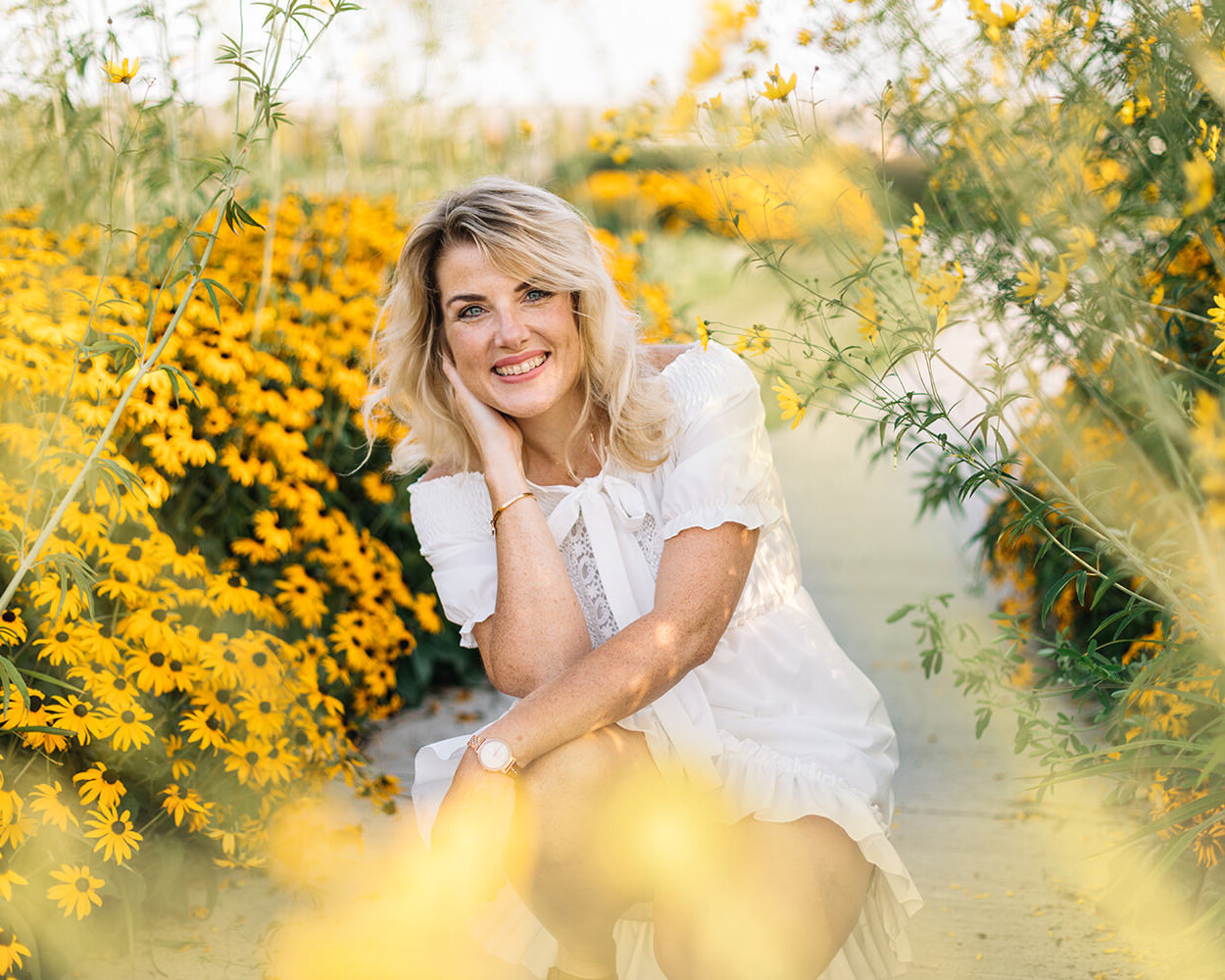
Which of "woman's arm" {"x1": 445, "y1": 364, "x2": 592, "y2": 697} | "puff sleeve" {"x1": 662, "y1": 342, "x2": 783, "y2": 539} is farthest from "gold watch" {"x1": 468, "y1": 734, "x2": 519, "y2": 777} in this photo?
"puff sleeve" {"x1": 662, "y1": 342, "x2": 783, "y2": 539}

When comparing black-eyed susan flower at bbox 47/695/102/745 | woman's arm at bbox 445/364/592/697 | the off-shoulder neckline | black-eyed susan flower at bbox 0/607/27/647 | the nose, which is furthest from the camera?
the off-shoulder neckline

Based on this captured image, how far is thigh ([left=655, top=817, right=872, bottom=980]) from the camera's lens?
164cm

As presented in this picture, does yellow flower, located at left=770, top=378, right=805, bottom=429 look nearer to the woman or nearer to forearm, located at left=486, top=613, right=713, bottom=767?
the woman

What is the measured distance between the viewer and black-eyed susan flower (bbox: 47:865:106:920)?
170cm

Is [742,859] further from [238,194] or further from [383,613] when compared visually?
[238,194]

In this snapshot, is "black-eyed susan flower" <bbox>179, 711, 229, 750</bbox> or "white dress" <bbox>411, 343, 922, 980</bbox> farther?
"black-eyed susan flower" <bbox>179, 711, 229, 750</bbox>

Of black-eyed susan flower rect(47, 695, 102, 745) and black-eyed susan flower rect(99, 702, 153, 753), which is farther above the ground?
black-eyed susan flower rect(47, 695, 102, 745)

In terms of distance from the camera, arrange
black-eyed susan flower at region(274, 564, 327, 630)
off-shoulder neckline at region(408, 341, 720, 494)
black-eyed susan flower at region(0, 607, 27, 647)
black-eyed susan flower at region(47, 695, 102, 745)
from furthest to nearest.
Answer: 1. black-eyed susan flower at region(274, 564, 327, 630)
2. off-shoulder neckline at region(408, 341, 720, 494)
3. black-eyed susan flower at region(47, 695, 102, 745)
4. black-eyed susan flower at region(0, 607, 27, 647)

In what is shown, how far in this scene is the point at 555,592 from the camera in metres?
1.86

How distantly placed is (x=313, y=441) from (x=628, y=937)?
1481mm

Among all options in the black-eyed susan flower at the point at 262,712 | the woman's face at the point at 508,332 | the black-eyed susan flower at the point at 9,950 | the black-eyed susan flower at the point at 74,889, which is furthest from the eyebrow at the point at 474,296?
the black-eyed susan flower at the point at 9,950

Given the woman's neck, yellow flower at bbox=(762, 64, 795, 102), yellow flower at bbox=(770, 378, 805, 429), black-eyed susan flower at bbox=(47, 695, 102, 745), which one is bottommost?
black-eyed susan flower at bbox=(47, 695, 102, 745)

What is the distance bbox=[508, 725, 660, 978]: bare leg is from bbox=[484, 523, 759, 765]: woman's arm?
39 millimetres

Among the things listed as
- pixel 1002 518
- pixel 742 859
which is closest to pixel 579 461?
pixel 742 859
